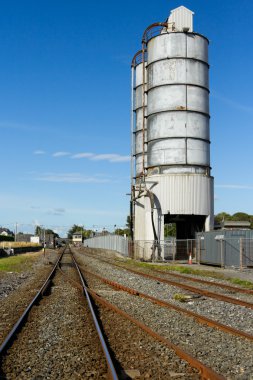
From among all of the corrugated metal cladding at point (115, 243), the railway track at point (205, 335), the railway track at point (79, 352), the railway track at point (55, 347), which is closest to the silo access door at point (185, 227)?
the corrugated metal cladding at point (115, 243)

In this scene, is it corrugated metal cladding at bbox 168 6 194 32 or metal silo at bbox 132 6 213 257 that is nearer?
metal silo at bbox 132 6 213 257

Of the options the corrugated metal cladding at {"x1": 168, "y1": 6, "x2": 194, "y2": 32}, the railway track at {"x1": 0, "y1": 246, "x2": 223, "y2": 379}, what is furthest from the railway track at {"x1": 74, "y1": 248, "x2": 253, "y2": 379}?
the corrugated metal cladding at {"x1": 168, "y1": 6, "x2": 194, "y2": 32}

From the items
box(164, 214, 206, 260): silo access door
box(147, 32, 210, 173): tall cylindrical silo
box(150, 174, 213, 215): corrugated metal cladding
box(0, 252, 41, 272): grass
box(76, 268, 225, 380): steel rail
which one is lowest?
box(0, 252, 41, 272): grass

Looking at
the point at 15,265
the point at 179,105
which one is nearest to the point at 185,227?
the point at 179,105

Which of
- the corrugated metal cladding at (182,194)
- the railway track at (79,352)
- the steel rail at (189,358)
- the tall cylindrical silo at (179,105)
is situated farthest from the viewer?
the tall cylindrical silo at (179,105)

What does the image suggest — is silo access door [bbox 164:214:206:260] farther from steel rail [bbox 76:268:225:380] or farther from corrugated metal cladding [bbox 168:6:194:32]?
steel rail [bbox 76:268:225:380]

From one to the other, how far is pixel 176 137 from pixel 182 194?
486 centimetres

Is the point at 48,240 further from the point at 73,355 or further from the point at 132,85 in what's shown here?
the point at 73,355

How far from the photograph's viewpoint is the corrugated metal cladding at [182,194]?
38.8 meters

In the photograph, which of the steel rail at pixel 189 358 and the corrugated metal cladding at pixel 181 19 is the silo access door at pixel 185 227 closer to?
the corrugated metal cladding at pixel 181 19

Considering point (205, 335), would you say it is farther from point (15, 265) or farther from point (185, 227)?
point (185, 227)

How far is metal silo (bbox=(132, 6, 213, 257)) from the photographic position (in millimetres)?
39125

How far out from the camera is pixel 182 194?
127 feet

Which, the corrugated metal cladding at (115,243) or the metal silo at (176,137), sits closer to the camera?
the metal silo at (176,137)
